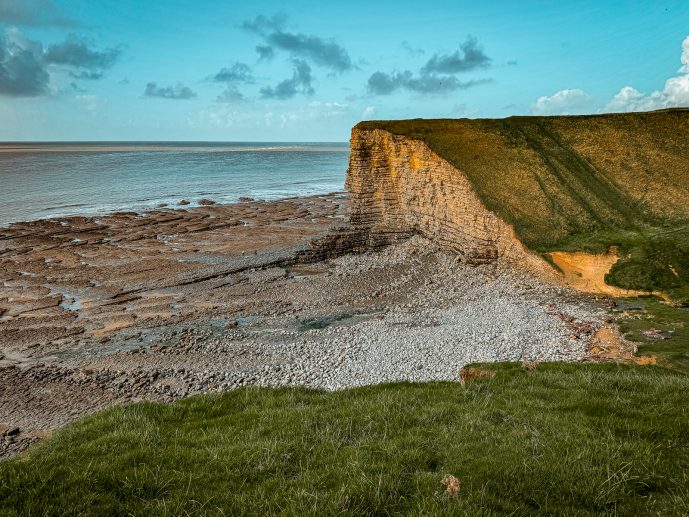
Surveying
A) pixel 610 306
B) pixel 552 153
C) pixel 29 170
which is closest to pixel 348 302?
pixel 610 306

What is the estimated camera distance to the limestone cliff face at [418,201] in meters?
35.8

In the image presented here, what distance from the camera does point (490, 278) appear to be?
33375 mm

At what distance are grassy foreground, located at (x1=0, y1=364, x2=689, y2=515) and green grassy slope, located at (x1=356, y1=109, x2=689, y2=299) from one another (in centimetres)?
2116

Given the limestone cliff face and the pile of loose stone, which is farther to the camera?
the limestone cliff face

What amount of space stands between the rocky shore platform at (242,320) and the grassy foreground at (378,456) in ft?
30.8

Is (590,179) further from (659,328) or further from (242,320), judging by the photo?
(242,320)

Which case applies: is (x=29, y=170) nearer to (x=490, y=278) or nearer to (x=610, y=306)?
(x=490, y=278)

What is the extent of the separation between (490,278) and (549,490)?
90.0ft

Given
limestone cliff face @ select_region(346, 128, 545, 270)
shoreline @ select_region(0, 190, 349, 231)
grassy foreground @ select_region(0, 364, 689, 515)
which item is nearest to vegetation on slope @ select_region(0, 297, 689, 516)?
grassy foreground @ select_region(0, 364, 689, 515)

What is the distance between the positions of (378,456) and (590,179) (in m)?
36.7

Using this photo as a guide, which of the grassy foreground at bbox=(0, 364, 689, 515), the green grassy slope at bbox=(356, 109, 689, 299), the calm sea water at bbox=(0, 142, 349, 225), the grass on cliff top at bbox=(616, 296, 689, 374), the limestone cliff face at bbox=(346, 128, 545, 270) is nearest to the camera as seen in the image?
the grassy foreground at bbox=(0, 364, 689, 515)

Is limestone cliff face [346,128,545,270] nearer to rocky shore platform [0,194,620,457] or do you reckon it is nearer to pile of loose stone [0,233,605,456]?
rocky shore platform [0,194,620,457]

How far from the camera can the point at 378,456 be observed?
798 cm

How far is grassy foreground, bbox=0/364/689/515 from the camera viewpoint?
661 centimetres
